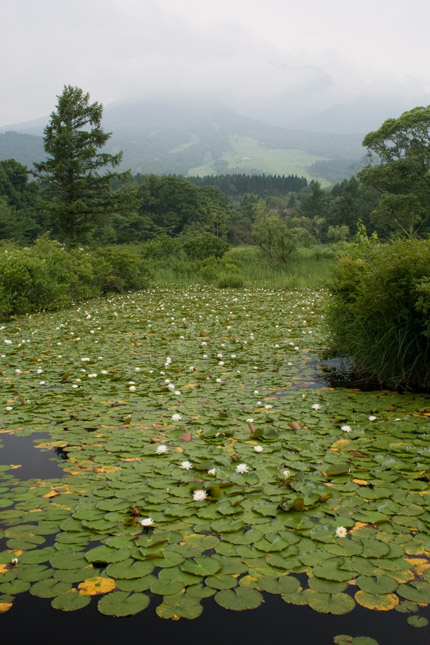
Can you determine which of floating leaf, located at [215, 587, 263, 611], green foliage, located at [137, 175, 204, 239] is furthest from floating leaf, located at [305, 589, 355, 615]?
green foliage, located at [137, 175, 204, 239]

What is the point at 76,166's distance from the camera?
19.4 m

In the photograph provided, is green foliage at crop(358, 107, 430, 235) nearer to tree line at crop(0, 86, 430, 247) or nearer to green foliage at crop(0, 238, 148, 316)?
tree line at crop(0, 86, 430, 247)

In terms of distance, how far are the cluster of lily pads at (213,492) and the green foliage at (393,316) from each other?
364 millimetres

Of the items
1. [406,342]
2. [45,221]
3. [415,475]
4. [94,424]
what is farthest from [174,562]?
[45,221]

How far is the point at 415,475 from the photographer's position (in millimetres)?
2607

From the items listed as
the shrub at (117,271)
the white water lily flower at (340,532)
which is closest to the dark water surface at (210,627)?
→ the white water lily flower at (340,532)

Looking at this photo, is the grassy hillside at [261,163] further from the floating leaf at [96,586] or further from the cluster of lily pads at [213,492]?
the floating leaf at [96,586]

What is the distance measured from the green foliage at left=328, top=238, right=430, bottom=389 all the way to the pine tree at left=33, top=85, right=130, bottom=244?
53.9 feet

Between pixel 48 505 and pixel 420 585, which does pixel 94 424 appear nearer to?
pixel 48 505

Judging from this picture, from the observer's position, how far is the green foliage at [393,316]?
4.19 meters

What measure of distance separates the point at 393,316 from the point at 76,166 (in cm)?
1782

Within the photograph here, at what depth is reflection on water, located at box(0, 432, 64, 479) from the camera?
2.76 metres

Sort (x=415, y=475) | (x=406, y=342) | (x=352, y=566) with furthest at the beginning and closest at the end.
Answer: (x=406, y=342) < (x=415, y=475) < (x=352, y=566)

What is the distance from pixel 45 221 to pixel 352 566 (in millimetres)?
40312
